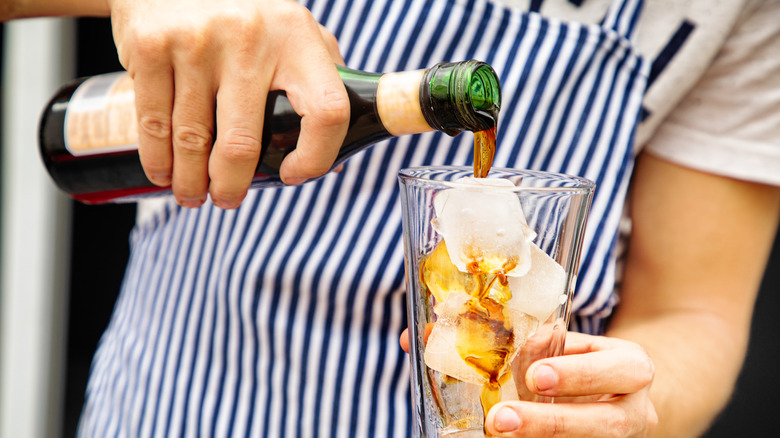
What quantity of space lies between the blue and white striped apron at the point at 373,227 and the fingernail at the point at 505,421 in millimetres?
309

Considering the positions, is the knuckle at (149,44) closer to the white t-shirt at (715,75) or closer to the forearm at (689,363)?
the white t-shirt at (715,75)

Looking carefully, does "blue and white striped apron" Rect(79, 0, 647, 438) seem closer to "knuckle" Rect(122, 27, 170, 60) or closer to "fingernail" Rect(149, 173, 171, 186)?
"fingernail" Rect(149, 173, 171, 186)

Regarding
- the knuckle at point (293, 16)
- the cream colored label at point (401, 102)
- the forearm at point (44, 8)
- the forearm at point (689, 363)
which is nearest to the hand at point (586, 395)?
the forearm at point (689, 363)

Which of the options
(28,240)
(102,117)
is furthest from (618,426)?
(28,240)

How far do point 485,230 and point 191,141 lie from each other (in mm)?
274

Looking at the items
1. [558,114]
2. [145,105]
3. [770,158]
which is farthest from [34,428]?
[770,158]

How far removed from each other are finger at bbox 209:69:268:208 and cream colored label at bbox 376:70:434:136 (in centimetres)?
11

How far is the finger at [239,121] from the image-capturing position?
53 centimetres

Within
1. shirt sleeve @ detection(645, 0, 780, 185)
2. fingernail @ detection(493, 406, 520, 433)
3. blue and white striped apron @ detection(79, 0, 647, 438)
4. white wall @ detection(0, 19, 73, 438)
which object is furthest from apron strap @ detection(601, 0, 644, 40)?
white wall @ detection(0, 19, 73, 438)

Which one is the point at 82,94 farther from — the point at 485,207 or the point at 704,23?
the point at 704,23

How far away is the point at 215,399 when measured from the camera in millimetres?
859

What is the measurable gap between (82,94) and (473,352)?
1.68 ft

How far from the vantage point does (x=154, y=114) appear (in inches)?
21.8

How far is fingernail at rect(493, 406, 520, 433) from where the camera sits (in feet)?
1.53
